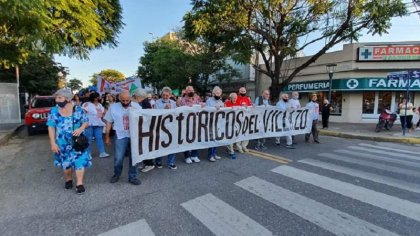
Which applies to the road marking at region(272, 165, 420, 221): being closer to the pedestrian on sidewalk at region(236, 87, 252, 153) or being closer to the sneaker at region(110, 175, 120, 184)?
the pedestrian on sidewalk at region(236, 87, 252, 153)

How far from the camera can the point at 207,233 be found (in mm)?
3053

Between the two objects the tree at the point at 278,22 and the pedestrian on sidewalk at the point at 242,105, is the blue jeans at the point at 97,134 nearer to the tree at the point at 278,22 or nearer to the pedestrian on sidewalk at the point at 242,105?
the pedestrian on sidewalk at the point at 242,105

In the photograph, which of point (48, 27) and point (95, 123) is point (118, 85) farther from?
point (95, 123)

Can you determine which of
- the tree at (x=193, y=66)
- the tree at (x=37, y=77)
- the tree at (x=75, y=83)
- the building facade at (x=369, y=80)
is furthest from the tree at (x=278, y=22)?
the tree at (x=75, y=83)

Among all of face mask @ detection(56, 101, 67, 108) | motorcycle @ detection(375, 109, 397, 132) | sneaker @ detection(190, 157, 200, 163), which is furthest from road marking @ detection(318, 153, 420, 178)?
motorcycle @ detection(375, 109, 397, 132)

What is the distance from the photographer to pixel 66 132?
4195 mm

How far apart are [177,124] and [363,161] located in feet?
15.6

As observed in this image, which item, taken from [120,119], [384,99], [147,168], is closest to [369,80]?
[384,99]

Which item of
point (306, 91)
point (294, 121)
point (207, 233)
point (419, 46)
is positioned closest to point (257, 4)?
point (294, 121)

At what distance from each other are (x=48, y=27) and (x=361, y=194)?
8677 mm

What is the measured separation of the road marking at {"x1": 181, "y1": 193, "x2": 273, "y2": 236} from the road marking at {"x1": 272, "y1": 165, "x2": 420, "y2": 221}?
Result: 6.27 ft

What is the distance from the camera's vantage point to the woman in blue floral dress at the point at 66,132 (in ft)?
13.6

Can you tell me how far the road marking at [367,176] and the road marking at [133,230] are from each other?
4.25m

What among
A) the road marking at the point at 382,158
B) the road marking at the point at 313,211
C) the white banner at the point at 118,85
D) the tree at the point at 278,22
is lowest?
the road marking at the point at 313,211
